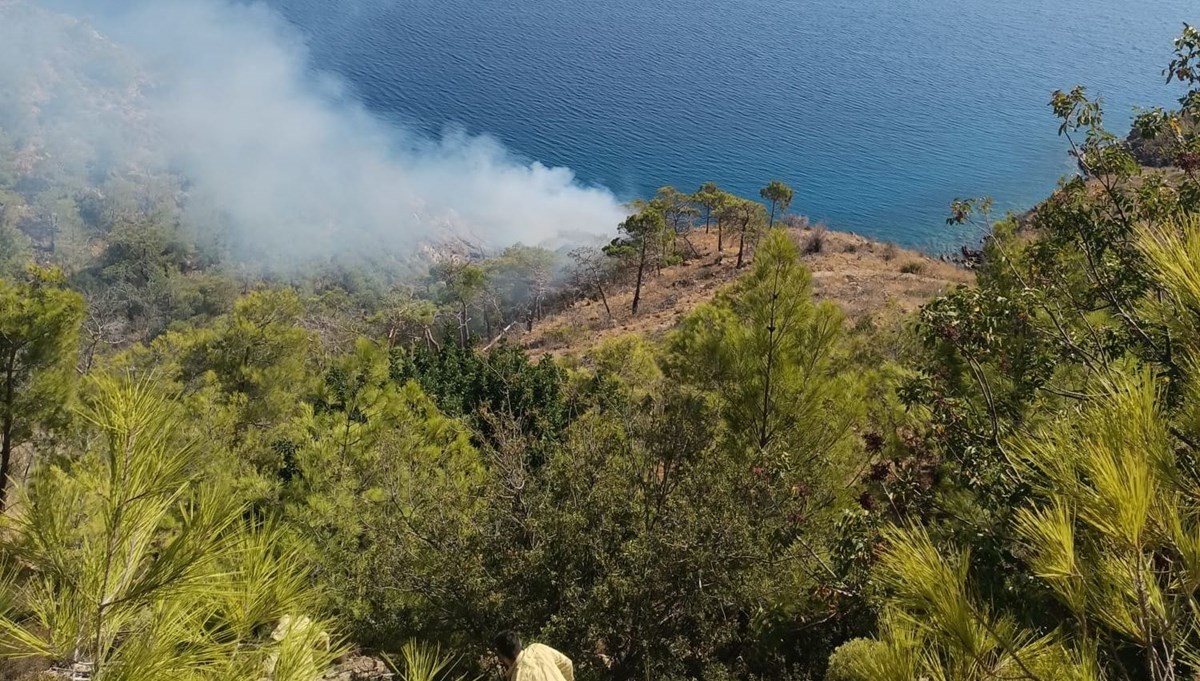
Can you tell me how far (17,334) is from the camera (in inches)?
385

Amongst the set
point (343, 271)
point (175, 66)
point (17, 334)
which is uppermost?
point (175, 66)

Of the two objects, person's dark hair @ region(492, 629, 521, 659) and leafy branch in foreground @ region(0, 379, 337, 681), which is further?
person's dark hair @ region(492, 629, 521, 659)

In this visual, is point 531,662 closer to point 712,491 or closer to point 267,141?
→ point 712,491

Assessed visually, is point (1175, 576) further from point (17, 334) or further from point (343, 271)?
point (343, 271)

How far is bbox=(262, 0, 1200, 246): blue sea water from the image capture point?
195 feet

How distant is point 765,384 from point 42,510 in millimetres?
7531

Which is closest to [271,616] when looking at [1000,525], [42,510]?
[42,510]

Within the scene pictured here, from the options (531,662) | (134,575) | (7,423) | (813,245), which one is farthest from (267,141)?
(134,575)

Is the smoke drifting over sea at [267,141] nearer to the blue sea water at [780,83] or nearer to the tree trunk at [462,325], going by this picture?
the blue sea water at [780,83]

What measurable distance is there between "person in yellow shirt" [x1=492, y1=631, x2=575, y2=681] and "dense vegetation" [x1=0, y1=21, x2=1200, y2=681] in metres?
1.00

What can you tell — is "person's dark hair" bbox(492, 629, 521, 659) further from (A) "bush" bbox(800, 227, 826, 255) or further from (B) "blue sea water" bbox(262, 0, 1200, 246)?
(B) "blue sea water" bbox(262, 0, 1200, 246)

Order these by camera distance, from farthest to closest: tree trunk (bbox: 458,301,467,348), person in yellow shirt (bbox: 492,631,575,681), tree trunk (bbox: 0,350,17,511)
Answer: tree trunk (bbox: 458,301,467,348) → tree trunk (bbox: 0,350,17,511) → person in yellow shirt (bbox: 492,631,575,681)

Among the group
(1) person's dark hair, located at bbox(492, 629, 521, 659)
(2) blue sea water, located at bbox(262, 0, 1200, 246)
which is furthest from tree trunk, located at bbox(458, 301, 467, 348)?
(1) person's dark hair, located at bbox(492, 629, 521, 659)

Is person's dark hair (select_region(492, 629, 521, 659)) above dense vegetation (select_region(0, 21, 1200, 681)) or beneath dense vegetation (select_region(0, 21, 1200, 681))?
beneath
